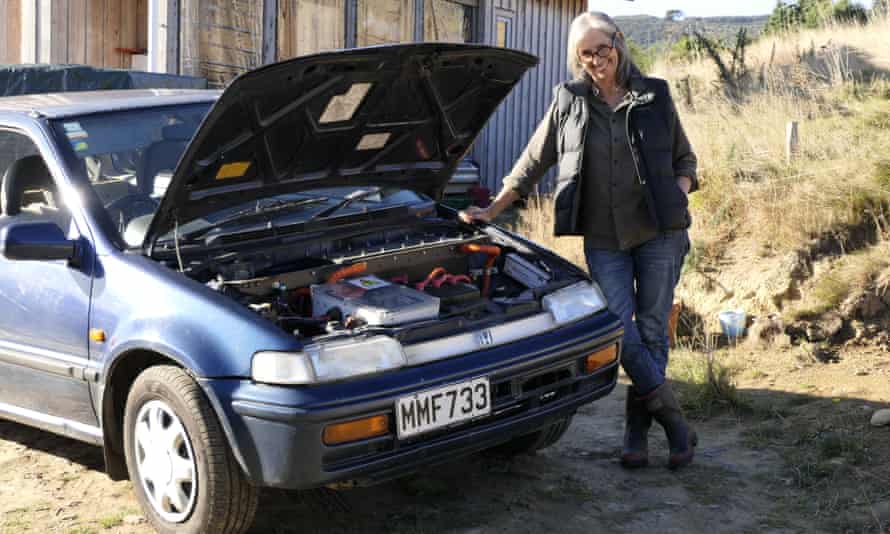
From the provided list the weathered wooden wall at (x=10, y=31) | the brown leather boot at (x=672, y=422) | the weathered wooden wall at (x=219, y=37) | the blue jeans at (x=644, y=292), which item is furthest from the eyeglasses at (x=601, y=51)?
the weathered wooden wall at (x=10, y=31)

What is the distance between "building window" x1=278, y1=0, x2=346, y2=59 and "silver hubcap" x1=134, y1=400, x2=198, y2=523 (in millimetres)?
7137

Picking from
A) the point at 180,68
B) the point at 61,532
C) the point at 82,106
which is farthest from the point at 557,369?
the point at 180,68

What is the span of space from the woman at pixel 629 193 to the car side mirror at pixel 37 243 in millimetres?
1914

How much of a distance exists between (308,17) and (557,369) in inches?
295

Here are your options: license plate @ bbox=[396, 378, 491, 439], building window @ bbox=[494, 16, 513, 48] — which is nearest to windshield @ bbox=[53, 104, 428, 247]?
license plate @ bbox=[396, 378, 491, 439]

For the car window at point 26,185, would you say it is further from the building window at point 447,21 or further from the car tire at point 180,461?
the building window at point 447,21

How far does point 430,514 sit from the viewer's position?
409 cm

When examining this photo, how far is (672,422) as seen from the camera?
4574 millimetres

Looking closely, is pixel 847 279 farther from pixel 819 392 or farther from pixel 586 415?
pixel 586 415

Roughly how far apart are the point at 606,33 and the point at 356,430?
207 centimetres

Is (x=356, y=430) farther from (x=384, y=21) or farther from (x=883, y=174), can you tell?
(x=384, y=21)

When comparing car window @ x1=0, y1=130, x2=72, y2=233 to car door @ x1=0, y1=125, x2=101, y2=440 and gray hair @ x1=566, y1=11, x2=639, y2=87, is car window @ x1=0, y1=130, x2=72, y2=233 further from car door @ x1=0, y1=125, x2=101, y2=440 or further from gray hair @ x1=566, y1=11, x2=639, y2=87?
gray hair @ x1=566, y1=11, x2=639, y2=87

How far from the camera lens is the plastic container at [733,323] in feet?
22.0

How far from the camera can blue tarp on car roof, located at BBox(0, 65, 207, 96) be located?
8.02 m
